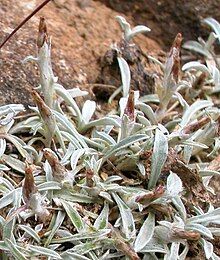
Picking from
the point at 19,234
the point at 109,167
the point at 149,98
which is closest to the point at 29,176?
the point at 19,234

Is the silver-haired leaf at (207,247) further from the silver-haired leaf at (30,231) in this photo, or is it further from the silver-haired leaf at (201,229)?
the silver-haired leaf at (30,231)

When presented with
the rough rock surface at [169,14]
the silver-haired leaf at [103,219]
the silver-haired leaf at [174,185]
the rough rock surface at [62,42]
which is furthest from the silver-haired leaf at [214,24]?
the silver-haired leaf at [103,219]

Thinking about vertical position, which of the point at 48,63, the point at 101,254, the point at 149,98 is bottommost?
the point at 101,254

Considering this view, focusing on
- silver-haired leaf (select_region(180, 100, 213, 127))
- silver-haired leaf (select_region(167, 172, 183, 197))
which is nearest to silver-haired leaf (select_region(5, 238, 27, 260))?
silver-haired leaf (select_region(167, 172, 183, 197))

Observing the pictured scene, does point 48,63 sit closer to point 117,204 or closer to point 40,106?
point 40,106

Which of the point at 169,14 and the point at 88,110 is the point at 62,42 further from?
the point at 169,14

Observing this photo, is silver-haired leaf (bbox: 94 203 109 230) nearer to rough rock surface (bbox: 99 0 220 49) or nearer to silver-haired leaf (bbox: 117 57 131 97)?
silver-haired leaf (bbox: 117 57 131 97)
